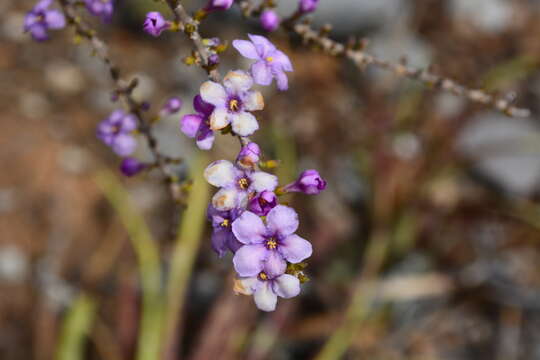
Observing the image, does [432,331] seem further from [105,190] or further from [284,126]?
[105,190]

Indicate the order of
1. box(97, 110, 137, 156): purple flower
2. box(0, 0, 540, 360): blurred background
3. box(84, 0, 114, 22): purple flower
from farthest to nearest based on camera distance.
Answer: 1. box(0, 0, 540, 360): blurred background
2. box(97, 110, 137, 156): purple flower
3. box(84, 0, 114, 22): purple flower

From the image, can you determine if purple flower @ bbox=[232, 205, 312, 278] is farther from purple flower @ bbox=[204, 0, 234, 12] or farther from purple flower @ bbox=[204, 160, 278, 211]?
purple flower @ bbox=[204, 0, 234, 12]

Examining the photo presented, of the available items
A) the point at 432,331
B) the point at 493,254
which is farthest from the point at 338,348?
the point at 493,254

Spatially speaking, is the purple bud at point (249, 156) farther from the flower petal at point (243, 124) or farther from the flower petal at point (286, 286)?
the flower petal at point (286, 286)

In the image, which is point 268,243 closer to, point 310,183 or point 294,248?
point 294,248

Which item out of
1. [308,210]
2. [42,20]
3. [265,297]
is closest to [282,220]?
[265,297]

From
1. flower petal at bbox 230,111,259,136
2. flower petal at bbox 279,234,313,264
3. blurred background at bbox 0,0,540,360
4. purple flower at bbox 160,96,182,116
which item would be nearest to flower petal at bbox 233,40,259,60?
flower petal at bbox 230,111,259,136
